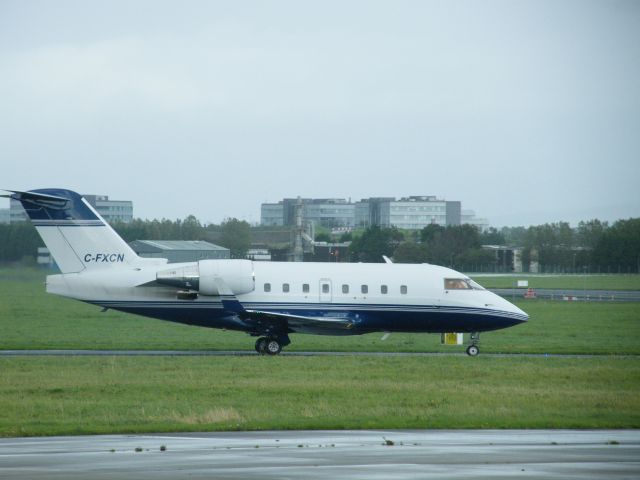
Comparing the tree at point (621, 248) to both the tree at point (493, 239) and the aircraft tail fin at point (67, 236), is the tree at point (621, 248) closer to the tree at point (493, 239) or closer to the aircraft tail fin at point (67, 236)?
the tree at point (493, 239)

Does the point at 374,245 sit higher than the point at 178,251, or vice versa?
the point at 374,245

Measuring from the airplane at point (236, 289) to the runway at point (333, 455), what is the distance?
17257 mm

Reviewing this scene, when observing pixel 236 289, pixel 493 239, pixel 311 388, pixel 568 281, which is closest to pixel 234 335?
pixel 236 289

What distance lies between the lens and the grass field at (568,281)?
108 metres

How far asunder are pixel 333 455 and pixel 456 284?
23.0 meters

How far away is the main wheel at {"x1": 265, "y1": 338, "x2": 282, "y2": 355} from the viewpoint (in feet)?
129

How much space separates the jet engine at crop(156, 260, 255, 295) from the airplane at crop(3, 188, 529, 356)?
3 cm

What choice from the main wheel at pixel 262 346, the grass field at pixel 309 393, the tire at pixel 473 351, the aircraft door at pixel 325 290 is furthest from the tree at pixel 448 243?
the grass field at pixel 309 393

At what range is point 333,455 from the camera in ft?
60.5

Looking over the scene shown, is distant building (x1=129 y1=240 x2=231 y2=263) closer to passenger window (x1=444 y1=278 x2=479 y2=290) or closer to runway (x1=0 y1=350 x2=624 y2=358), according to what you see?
runway (x1=0 y1=350 x2=624 y2=358)

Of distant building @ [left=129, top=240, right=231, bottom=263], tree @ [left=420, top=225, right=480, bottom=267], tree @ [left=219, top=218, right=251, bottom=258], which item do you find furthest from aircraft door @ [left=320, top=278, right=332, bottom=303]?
tree @ [left=420, top=225, right=480, bottom=267]

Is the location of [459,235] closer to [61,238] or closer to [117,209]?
[117,209]

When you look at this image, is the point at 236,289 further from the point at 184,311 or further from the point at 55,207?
the point at 55,207

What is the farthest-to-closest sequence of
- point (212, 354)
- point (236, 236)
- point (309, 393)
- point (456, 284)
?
1. point (236, 236)
2. point (456, 284)
3. point (212, 354)
4. point (309, 393)
